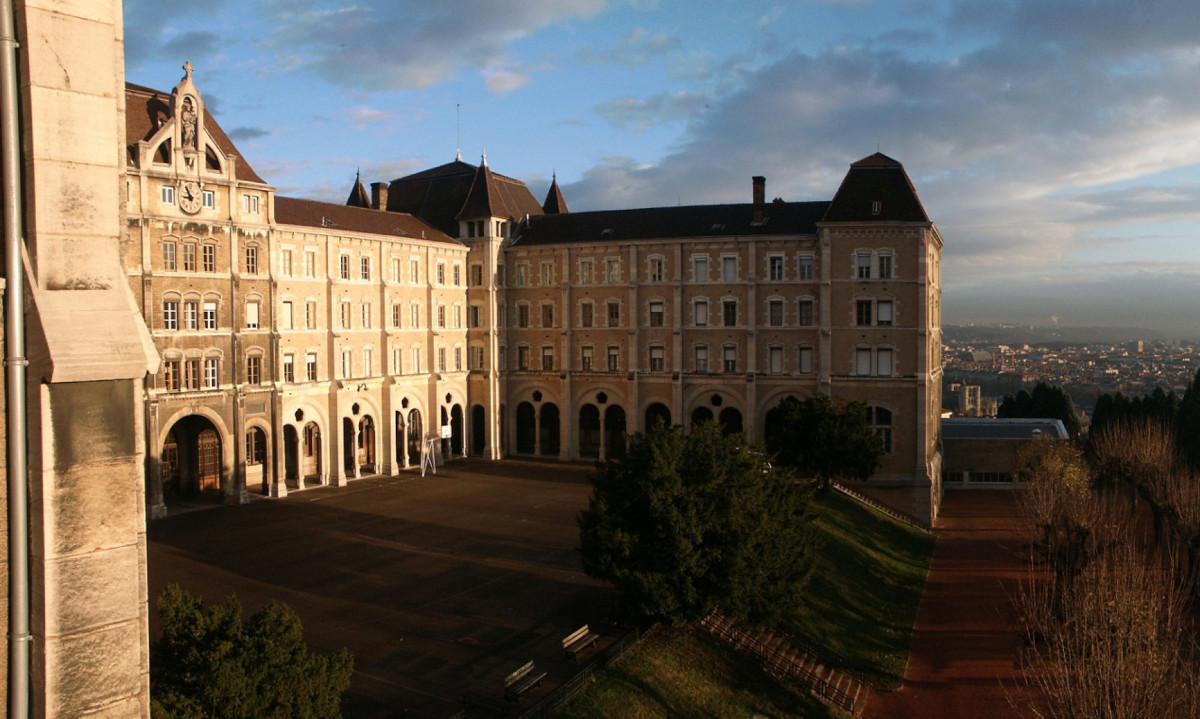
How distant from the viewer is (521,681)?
2269 centimetres

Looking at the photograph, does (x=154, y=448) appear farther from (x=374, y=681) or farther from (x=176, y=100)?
(x=374, y=681)

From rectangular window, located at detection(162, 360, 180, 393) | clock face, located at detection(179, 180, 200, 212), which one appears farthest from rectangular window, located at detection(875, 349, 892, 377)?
rectangular window, located at detection(162, 360, 180, 393)

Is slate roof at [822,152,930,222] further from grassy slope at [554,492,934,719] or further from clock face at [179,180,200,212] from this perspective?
clock face at [179,180,200,212]

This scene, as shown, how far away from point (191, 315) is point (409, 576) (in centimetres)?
1964

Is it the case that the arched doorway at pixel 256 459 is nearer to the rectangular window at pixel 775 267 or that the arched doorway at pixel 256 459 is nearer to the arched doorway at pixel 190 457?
the arched doorway at pixel 190 457

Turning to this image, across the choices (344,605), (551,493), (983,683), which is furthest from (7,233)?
(551,493)

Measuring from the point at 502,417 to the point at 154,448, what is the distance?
89.2 ft

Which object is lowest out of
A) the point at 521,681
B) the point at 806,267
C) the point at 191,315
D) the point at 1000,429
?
the point at 521,681

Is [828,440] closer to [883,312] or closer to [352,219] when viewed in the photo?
[883,312]

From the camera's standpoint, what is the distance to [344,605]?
29.6 metres

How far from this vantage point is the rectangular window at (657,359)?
198 ft

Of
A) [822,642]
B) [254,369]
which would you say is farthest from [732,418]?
[254,369]

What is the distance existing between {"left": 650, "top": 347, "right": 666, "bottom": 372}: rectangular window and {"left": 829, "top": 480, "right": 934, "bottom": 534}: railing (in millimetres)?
14100

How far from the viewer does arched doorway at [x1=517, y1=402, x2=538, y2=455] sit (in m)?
65.0
